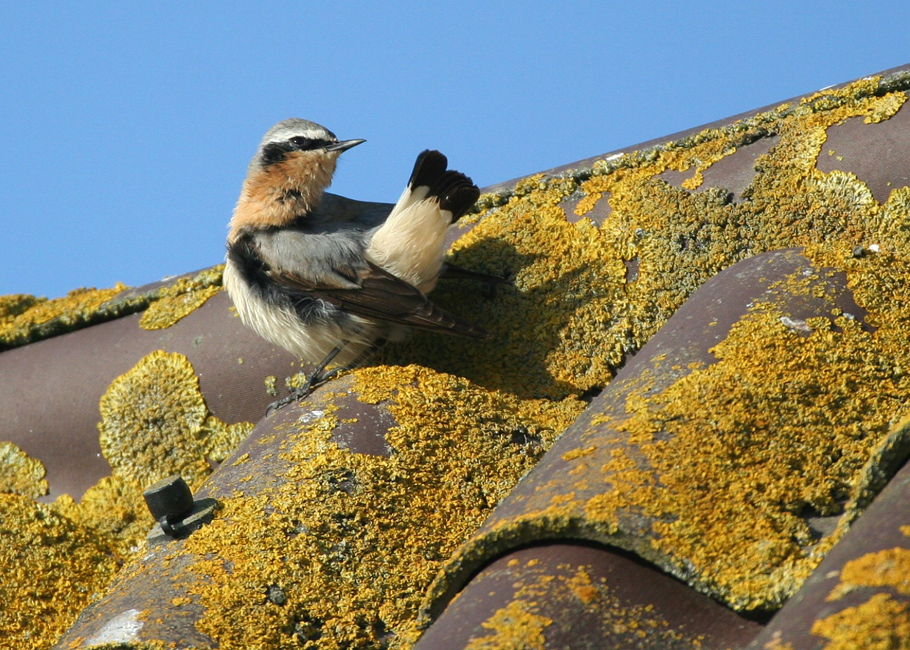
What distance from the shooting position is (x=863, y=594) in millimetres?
1422

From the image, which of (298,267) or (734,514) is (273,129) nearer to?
(298,267)

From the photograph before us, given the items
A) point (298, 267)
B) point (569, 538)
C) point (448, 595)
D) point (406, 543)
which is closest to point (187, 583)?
point (406, 543)

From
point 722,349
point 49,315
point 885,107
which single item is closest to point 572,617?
point 722,349

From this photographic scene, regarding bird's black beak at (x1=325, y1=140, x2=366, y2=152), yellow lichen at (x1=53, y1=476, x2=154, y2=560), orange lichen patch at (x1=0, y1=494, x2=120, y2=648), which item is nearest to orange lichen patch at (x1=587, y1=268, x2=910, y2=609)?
orange lichen patch at (x1=0, y1=494, x2=120, y2=648)

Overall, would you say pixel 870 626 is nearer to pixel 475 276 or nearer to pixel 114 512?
pixel 475 276

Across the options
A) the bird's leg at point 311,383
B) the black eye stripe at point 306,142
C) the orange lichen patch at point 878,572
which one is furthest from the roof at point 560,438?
the black eye stripe at point 306,142

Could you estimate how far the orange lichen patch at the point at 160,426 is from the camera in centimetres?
382

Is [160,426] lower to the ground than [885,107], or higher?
higher

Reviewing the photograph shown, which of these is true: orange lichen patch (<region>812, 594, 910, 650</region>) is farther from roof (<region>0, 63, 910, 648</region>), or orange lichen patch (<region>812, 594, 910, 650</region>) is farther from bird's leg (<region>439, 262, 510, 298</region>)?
bird's leg (<region>439, 262, 510, 298</region>)

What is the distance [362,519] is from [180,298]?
2.18m

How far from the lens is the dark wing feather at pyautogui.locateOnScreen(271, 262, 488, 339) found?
335cm

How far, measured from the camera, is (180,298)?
173 inches

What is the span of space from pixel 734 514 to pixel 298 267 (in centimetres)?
240

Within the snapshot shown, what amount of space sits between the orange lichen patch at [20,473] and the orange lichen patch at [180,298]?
71cm
